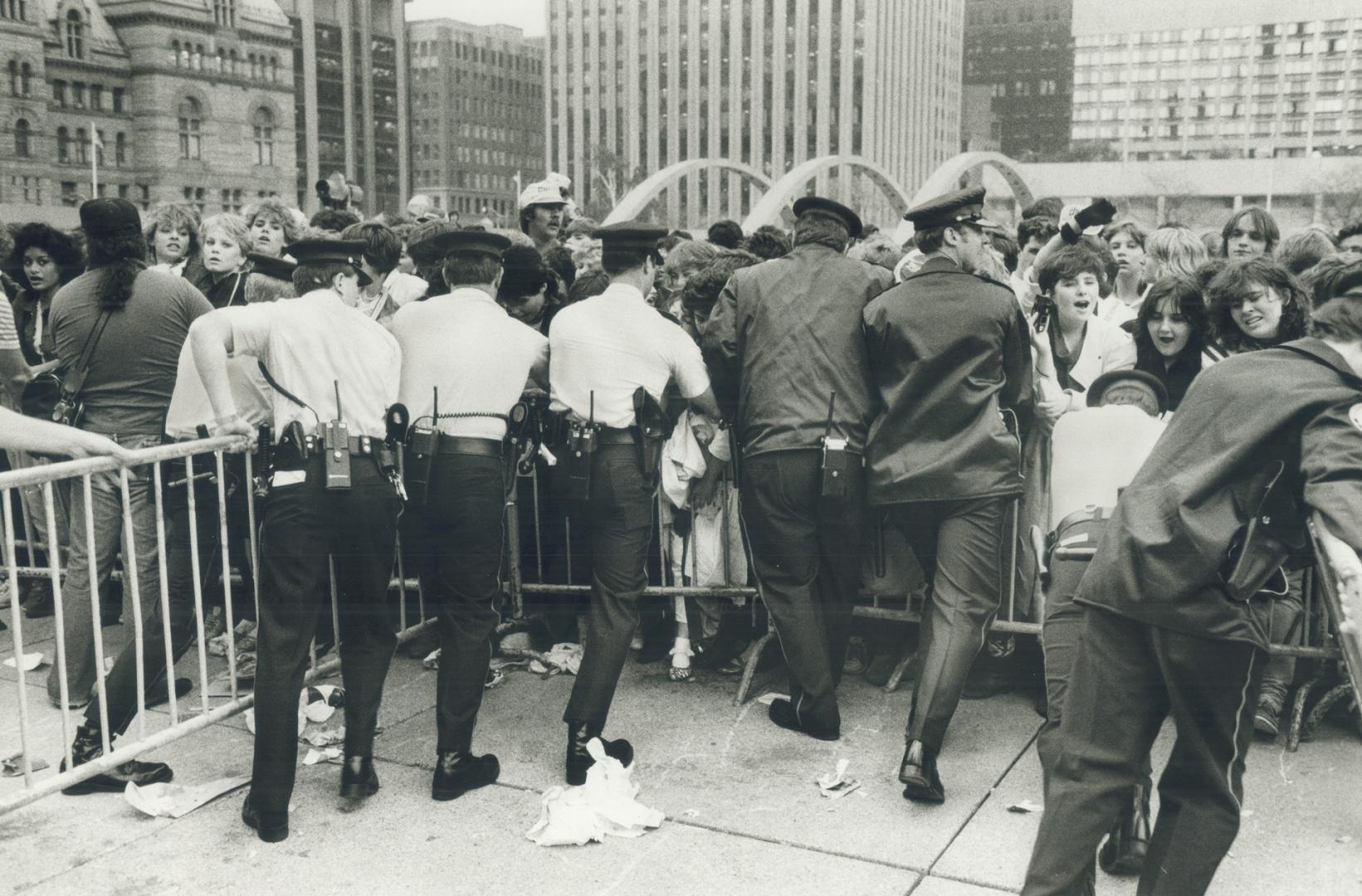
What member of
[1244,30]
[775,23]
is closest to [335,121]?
[775,23]

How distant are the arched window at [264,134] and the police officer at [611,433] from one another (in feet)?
320

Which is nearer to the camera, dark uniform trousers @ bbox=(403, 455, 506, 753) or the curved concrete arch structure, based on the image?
dark uniform trousers @ bbox=(403, 455, 506, 753)

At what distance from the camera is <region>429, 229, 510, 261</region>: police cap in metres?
4.54

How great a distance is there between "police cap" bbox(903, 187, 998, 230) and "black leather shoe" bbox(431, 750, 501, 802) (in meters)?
2.45

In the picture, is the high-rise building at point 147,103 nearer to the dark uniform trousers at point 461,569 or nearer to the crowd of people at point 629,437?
the crowd of people at point 629,437

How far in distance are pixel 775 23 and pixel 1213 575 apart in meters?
142

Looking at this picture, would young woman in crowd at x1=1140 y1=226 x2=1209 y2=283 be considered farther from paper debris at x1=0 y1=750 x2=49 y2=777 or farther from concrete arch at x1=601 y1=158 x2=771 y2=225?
concrete arch at x1=601 y1=158 x2=771 y2=225

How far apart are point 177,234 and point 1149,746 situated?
5451mm

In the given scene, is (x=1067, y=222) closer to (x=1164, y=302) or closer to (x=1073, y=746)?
(x=1164, y=302)

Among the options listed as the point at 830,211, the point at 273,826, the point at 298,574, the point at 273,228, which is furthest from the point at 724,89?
the point at 273,826

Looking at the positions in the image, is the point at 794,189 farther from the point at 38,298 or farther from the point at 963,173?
the point at 38,298

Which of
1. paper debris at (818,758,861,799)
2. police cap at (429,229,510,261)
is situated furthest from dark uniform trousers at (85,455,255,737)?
paper debris at (818,758,861,799)

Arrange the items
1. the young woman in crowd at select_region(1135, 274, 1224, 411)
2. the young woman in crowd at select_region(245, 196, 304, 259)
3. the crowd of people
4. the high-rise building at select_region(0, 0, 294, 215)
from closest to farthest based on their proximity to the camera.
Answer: the crowd of people → the young woman in crowd at select_region(1135, 274, 1224, 411) → the young woman in crowd at select_region(245, 196, 304, 259) → the high-rise building at select_region(0, 0, 294, 215)

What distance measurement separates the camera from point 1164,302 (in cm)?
539
